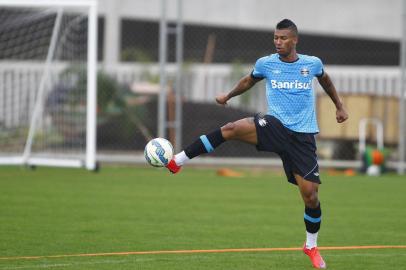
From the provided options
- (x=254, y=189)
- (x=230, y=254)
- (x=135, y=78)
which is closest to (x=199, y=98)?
(x=135, y=78)

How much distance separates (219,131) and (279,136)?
0.57 meters

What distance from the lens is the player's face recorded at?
9.38 m

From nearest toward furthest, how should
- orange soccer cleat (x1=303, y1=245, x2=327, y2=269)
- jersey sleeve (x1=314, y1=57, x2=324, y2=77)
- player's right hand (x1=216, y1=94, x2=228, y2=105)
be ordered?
orange soccer cleat (x1=303, y1=245, x2=327, y2=269)
jersey sleeve (x1=314, y1=57, x2=324, y2=77)
player's right hand (x1=216, y1=94, x2=228, y2=105)

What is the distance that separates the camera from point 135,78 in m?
23.5

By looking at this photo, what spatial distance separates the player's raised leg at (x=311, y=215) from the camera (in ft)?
30.3

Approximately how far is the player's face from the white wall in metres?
19.9

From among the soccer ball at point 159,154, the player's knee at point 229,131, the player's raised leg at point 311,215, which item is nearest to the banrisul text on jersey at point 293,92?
the player's knee at point 229,131

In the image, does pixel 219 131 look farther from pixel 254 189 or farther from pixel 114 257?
pixel 254 189

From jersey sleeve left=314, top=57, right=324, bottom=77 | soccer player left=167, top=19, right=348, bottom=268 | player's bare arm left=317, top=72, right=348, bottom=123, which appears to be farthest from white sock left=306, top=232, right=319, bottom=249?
jersey sleeve left=314, top=57, right=324, bottom=77

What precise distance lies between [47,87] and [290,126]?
1293cm

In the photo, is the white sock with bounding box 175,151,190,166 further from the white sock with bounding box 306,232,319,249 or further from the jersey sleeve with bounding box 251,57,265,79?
the white sock with bounding box 306,232,319,249

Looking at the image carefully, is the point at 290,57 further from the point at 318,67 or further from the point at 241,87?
the point at 241,87

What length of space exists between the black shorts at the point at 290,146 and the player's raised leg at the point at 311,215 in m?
0.06

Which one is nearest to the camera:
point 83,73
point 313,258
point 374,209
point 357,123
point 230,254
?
point 313,258
